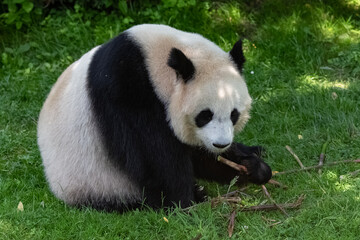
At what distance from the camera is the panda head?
4.16 m

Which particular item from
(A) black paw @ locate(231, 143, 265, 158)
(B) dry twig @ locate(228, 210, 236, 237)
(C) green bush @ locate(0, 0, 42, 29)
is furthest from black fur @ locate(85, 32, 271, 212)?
(C) green bush @ locate(0, 0, 42, 29)

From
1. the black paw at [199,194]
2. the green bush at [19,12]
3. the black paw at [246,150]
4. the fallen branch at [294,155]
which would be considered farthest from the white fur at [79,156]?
the green bush at [19,12]

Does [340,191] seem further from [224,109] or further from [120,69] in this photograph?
[120,69]

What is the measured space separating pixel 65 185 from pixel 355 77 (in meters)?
3.92

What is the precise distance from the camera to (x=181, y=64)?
4.14 metres

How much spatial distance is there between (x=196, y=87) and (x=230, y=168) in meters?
1.14

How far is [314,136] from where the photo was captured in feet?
19.0

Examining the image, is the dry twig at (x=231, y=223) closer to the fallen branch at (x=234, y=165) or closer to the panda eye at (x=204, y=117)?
the fallen branch at (x=234, y=165)

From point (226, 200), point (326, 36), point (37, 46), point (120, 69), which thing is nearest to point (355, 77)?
point (326, 36)

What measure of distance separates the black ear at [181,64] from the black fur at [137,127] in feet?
0.07

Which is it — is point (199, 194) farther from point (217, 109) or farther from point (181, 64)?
point (181, 64)

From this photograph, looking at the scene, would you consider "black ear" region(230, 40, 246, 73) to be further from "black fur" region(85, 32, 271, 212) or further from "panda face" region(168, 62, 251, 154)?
"black fur" region(85, 32, 271, 212)

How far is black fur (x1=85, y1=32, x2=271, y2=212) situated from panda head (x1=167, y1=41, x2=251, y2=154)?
3.3 inches

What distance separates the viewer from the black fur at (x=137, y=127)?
4316 millimetres
